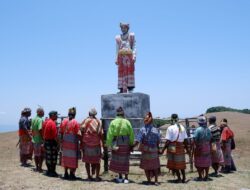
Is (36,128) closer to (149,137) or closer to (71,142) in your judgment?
(71,142)

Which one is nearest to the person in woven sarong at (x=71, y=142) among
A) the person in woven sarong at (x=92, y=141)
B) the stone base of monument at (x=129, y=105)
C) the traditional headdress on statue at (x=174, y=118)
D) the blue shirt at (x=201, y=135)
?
the person in woven sarong at (x=92, y=141)

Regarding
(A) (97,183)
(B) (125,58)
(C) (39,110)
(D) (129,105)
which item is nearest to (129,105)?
(D) (129,105)

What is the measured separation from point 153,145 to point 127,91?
14.4ft

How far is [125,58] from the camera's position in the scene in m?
13.0

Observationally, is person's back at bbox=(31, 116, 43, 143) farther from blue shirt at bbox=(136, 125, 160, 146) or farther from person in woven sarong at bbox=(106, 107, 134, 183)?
blue shirt at bbox=(136, 125, 160, 146)

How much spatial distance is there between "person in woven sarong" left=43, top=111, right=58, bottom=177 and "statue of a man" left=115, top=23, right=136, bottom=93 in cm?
400

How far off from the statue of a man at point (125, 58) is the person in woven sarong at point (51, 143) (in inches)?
158

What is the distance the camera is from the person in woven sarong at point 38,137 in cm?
1012

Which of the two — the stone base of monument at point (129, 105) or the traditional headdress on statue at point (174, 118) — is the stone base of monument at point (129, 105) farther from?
the traditional headdress on statue at point (174, 118)

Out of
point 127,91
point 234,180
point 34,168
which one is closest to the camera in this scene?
point 234,180

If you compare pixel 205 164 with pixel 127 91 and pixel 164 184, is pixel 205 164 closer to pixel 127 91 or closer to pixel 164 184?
pixel 164 184

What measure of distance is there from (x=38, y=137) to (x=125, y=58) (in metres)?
4.44

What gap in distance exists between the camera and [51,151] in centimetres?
932

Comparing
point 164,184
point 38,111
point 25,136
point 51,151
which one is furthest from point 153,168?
point 25,136
